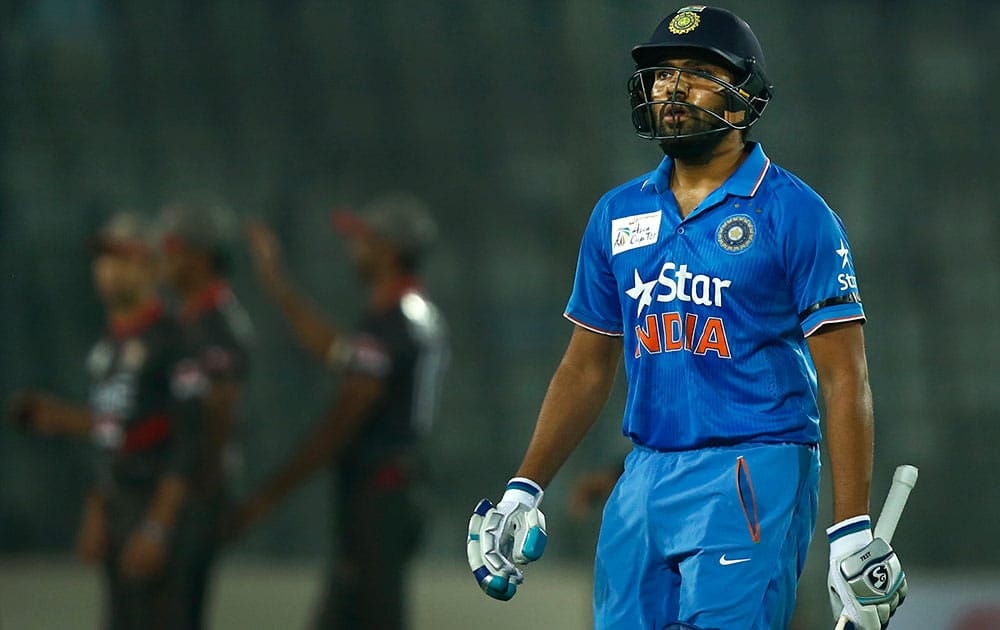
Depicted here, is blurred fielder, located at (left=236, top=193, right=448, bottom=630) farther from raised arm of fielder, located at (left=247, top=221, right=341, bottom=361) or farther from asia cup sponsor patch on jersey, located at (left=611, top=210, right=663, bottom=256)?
asia cup sponsor patch on jersey, located at (left=611, top=210, right=663, bottom=256)

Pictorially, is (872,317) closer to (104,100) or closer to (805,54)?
(805,54)

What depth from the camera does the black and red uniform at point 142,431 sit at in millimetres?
6871

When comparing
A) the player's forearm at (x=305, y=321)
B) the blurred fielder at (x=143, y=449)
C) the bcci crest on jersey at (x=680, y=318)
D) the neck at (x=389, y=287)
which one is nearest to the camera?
the bcci crest on jersey at (x=680, y=318)

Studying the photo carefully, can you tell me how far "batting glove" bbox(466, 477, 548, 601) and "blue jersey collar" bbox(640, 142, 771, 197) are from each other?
2.21 ft

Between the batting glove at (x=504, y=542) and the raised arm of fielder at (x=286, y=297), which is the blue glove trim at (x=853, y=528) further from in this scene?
the raised arm of fielder at (x=286, y=297)

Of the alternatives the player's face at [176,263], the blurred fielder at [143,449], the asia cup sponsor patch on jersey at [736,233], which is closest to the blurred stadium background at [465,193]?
the player's face at [176,263]

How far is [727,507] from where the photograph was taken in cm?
310

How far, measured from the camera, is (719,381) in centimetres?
317

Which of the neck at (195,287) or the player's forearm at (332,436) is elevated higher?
the neck at (195,287)

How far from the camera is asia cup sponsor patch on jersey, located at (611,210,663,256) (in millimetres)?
3254

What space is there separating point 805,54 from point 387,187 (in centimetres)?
195

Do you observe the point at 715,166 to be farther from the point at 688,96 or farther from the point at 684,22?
the point at 684,22

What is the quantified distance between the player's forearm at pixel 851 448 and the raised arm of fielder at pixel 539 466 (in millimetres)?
561

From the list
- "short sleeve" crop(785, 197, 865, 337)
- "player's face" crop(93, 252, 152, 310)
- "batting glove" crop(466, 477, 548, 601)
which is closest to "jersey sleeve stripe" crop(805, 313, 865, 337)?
"short sleeve" crop(785, 197, 865, 337)
